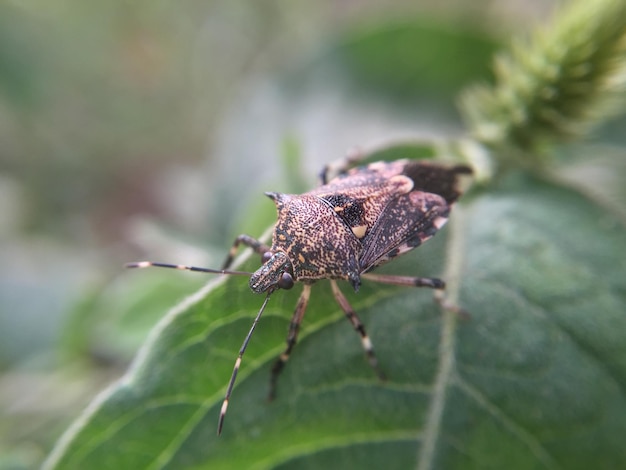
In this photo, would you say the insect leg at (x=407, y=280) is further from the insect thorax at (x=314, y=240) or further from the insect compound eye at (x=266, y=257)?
the insect compound eye at (x=266, y=257)

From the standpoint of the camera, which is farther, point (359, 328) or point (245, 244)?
point (245, 244)

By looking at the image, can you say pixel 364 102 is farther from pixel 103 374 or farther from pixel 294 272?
pixel 103 374

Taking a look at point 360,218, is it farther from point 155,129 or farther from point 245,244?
point 155,129

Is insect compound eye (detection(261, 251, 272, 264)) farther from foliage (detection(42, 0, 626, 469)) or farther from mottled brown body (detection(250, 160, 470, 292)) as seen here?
foliage (detection(42, 0, 626, 469))

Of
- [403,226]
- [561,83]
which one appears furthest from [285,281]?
[561,83]

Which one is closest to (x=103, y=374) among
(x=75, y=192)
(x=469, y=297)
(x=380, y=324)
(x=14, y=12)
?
(x=380, y=324)

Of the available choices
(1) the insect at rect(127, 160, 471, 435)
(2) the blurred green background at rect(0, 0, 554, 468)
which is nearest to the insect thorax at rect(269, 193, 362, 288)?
(1) the insect at rect(127, 160, 471, 435)
